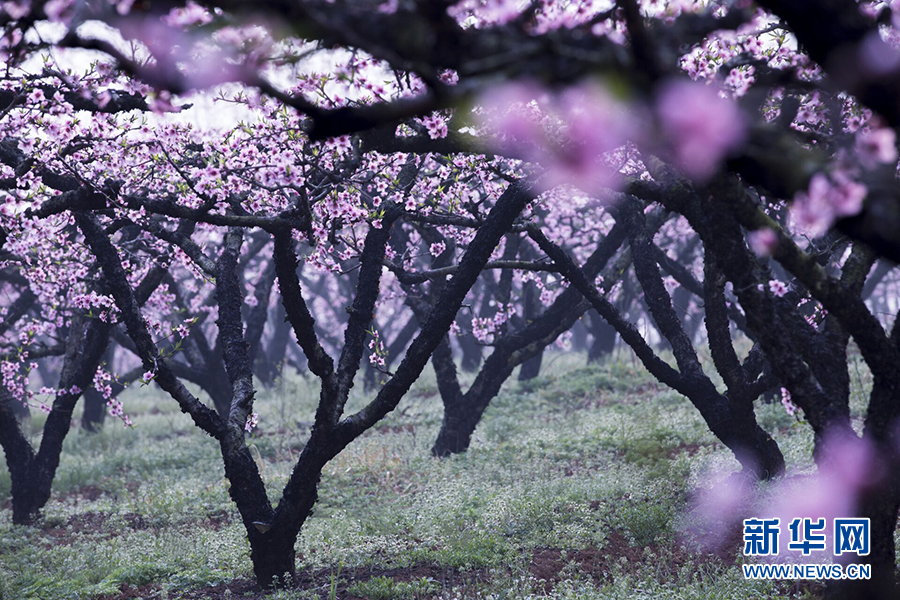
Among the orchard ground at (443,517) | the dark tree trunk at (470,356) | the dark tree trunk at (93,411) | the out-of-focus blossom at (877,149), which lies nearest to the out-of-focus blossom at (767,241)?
the out-of-focus blossom at (877,149)

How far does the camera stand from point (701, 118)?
133 inches

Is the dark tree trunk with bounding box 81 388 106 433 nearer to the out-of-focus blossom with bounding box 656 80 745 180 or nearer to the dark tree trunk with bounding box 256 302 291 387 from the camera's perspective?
the dark tree trunk with bounding box 256 302 291 387

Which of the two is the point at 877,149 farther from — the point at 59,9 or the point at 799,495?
the point at 799,495

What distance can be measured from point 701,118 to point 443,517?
565cm

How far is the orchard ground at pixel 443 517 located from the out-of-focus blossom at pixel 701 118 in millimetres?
3459

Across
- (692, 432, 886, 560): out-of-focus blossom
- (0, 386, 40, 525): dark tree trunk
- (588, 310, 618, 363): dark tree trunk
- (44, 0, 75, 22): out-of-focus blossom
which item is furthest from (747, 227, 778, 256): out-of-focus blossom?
(588, 310, 618, 363): dark tree trunk

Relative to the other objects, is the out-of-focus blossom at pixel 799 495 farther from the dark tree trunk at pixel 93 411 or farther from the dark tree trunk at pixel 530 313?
the dark tree trunk at pixel 93 411

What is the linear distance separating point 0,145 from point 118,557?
4322mm

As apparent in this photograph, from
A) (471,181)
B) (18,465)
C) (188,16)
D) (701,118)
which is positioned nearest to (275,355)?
(18,465)

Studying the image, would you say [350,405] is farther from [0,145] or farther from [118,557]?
[0,145]

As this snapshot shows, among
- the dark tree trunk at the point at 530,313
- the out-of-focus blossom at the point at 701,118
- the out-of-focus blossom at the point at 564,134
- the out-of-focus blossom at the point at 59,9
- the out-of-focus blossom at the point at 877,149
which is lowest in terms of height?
the out-of-focus blossom at the point at 877,149

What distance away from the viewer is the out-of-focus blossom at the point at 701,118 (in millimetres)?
3336

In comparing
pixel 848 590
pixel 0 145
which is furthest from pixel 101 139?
pixel 848 590

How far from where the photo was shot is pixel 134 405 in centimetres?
2177
